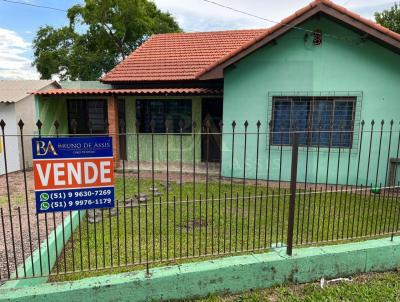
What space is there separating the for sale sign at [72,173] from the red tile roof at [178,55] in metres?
6.84

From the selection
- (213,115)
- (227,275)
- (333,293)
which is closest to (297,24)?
(213,115)

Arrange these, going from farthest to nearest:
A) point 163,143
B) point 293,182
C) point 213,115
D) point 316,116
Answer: point 163,143 < point 213,115 < point 316,116 < point 293,182

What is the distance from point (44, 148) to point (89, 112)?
9.22 m

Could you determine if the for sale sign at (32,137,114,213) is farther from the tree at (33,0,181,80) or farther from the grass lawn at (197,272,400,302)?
the tree at (33,0,181,80)

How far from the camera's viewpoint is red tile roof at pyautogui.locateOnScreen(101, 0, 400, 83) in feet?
33.9

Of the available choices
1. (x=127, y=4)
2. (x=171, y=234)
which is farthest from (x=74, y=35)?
(x=171, y=234)

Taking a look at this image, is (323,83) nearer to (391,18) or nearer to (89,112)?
(89,112)

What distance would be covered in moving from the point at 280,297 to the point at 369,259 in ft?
4.15

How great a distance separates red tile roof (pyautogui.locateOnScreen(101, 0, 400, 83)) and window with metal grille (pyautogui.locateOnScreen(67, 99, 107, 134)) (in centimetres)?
128

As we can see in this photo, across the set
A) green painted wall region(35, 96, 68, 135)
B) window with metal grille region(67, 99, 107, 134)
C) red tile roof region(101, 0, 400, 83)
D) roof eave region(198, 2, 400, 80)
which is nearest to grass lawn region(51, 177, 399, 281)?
roof eave region(198, 2, 400, 80)

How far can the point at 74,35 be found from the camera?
80.9 feet

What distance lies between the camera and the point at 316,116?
809 centimetres

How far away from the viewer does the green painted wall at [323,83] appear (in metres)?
7.46

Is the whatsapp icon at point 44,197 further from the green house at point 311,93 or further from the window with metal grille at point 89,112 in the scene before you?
the window with metal grille at point 89,112
